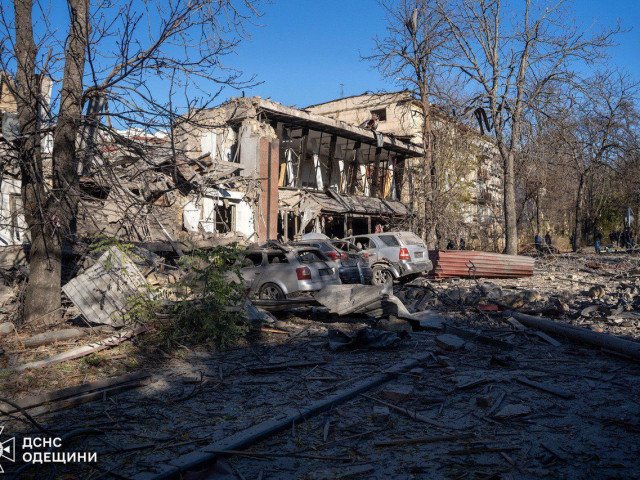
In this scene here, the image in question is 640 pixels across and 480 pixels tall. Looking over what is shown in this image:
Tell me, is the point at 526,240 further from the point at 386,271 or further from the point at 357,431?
the point at 357,431

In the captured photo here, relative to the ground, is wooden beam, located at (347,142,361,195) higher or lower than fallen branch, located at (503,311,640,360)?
higher

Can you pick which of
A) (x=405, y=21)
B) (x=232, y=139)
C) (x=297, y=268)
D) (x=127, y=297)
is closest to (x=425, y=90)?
(x=405, y=21)

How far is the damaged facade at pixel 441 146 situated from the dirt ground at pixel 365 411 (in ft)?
66.8

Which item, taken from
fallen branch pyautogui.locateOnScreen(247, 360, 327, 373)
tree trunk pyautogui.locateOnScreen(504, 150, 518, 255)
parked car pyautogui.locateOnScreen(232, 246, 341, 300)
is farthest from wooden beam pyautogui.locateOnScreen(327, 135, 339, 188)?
fallen branch pyautogui.locateOnScreen(247, 360, 327, 373)

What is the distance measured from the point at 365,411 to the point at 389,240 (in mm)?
11815

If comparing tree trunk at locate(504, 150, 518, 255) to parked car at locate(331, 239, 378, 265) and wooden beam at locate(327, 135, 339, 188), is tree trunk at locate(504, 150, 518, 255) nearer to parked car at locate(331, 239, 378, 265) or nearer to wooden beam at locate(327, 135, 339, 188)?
wooden beam at locate(327, 135, 339, 188)

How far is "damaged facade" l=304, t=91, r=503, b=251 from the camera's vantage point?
2728cm

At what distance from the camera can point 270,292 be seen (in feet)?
36.1

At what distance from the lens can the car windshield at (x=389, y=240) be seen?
16.1m

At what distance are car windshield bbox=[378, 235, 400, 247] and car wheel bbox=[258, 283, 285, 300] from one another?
20.5ft

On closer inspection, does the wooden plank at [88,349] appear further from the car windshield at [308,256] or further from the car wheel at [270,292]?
the car windshield at [308,256]

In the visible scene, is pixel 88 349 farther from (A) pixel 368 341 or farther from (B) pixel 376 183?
(B) pixel 376 183

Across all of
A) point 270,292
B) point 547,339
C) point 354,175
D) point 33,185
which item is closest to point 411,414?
point 547,339

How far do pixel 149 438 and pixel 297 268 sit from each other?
695 cm
